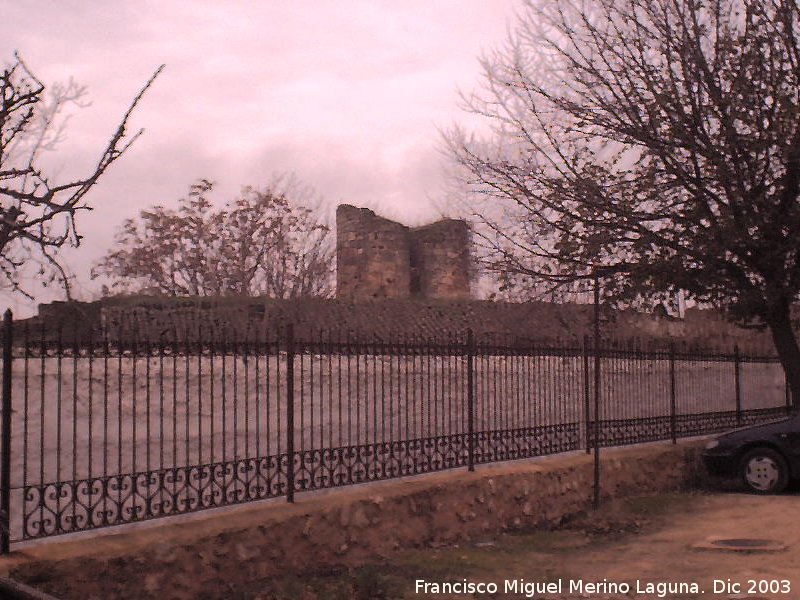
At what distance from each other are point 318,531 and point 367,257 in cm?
2104

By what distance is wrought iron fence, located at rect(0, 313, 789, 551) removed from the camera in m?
6.45

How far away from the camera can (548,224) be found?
15.6 meters

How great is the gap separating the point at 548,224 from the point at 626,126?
2.16 m

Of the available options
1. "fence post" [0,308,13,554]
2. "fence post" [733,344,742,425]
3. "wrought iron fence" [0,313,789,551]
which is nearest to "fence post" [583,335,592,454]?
"wrought iron fence" [0,313,789,551]

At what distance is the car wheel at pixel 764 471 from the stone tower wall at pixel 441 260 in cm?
1728

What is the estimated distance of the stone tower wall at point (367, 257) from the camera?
1120 inches

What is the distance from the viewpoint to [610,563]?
8.23 m

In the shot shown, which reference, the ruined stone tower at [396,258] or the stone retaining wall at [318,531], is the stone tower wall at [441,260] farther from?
the stone retaining wall at [318,531]

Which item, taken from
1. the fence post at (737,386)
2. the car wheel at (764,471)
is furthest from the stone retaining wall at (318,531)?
the fence post at (737,386)

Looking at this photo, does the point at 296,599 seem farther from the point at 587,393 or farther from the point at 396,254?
the point at 396,254

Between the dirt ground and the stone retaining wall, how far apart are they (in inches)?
7.8

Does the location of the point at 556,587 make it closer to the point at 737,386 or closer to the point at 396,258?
the point at 737,386

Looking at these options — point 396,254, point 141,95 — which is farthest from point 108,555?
point 396,254

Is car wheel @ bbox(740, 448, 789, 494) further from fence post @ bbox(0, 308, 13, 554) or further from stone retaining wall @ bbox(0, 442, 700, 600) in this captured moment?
fence post @ bbox(0, 308, 13, 554)
